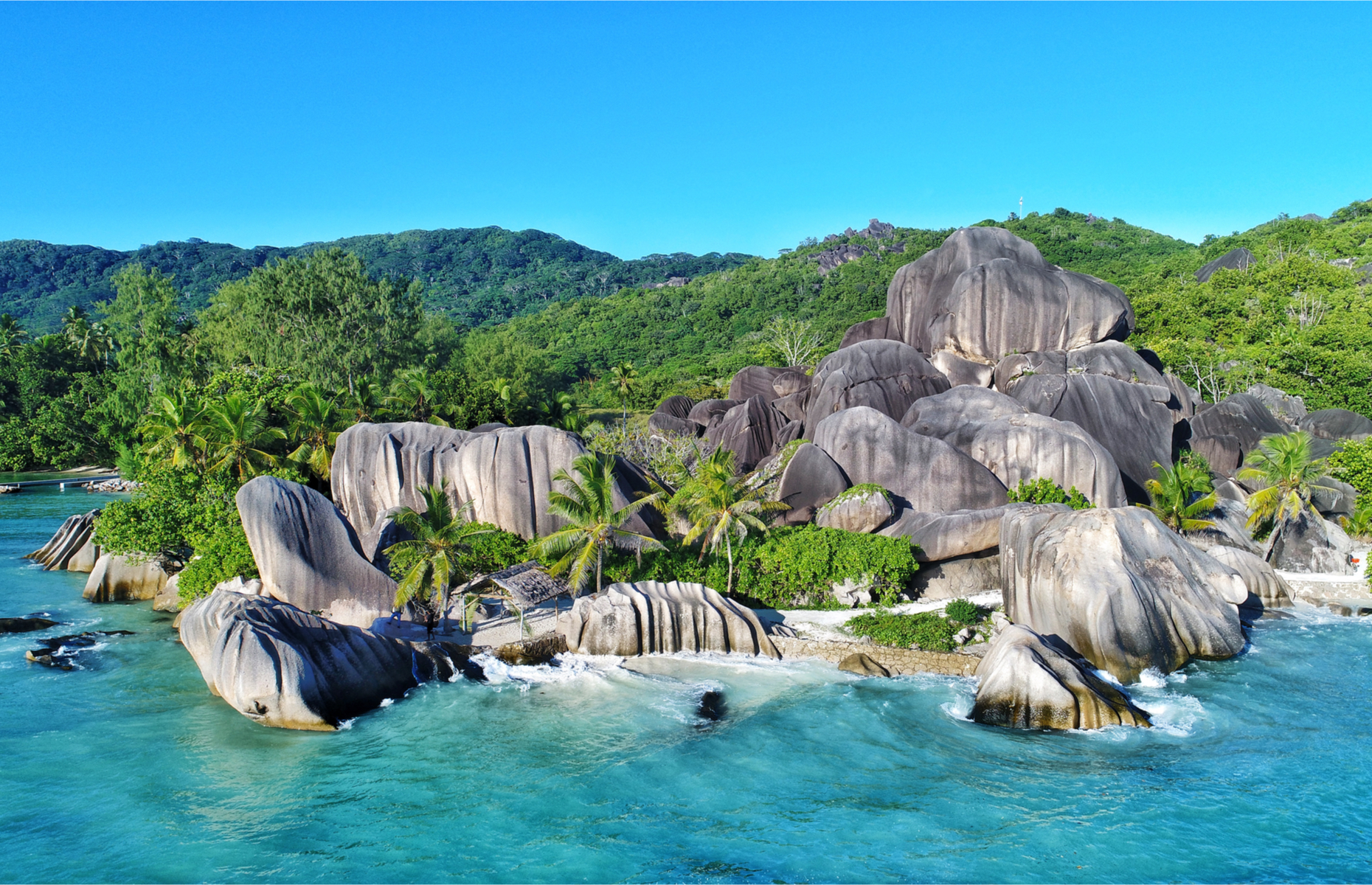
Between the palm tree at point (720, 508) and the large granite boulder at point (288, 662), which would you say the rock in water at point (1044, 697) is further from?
the large granite boulder at point (288, 662)

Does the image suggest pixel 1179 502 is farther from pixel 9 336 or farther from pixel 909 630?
pixel 9 336

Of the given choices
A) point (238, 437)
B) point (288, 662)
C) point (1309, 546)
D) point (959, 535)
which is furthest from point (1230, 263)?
point (288, 662)

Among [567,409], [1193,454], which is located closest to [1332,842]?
[1193,454]

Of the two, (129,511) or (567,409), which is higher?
(567,409)

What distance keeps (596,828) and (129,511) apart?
780 inches

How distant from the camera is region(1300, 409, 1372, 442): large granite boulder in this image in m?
38.0

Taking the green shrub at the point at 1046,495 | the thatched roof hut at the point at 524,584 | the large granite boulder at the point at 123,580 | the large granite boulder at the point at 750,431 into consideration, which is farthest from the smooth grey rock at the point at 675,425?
the large granite boulder at the point at 123,580

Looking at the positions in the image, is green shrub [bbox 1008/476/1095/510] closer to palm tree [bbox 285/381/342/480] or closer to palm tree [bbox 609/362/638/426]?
palm tree [bbox 285/381/342/480]

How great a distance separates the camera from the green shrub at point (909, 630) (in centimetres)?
2078

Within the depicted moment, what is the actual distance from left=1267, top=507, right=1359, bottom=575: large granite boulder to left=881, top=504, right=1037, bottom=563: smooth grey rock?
11268mm

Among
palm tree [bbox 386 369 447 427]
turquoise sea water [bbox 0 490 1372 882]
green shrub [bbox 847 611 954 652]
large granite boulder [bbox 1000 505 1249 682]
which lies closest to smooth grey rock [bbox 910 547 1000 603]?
large granite boulder [bbox 1000 505 1249 682]

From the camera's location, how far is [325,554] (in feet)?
70.5

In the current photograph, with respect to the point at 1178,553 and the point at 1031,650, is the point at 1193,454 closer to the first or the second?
the point at 1178,553

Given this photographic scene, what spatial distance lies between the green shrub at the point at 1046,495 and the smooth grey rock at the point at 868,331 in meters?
18.4
